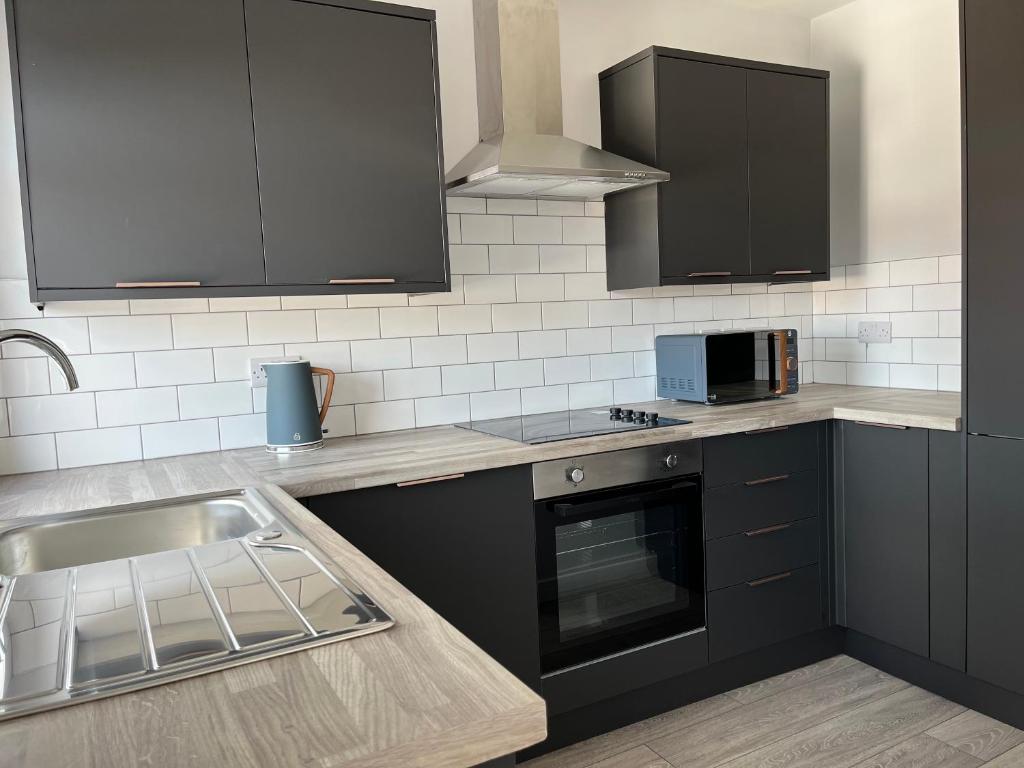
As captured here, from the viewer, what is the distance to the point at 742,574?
2.71m

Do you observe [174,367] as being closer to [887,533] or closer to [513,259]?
[513,259]

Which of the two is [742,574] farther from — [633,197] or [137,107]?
[137,107]

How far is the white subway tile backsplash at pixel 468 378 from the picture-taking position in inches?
111

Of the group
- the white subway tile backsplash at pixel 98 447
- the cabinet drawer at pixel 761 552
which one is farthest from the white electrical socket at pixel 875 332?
the white subway tile backsplash at pixel 98 447

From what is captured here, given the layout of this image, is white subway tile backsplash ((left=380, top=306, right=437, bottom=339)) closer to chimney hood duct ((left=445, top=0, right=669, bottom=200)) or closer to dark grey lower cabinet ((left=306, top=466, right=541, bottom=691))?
chimney hood duct ((left=445, top=0, right=669, bottom=200))

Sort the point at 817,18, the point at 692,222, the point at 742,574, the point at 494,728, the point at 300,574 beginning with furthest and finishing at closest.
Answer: the point at 817,18 → the point at 692,222 → the point at 742,574 → the point at 300,574 → the point at 494,728

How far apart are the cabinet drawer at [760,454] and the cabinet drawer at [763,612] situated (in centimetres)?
37

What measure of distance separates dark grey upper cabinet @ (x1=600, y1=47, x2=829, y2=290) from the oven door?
83cm

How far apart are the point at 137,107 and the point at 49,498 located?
99 centimetres

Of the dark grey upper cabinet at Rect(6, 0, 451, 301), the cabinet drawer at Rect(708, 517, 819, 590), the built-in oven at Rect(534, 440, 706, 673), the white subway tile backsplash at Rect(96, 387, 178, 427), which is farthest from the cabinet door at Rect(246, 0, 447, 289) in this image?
the cabinet drawer at Rect(708, 517, 819, 590)

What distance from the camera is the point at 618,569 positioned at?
250cm

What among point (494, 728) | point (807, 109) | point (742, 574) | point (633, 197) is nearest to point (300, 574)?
point (494, 728)

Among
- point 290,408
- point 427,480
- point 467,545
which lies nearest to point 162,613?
point 427,480

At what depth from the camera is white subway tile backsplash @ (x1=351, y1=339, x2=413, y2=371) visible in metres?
2.66
